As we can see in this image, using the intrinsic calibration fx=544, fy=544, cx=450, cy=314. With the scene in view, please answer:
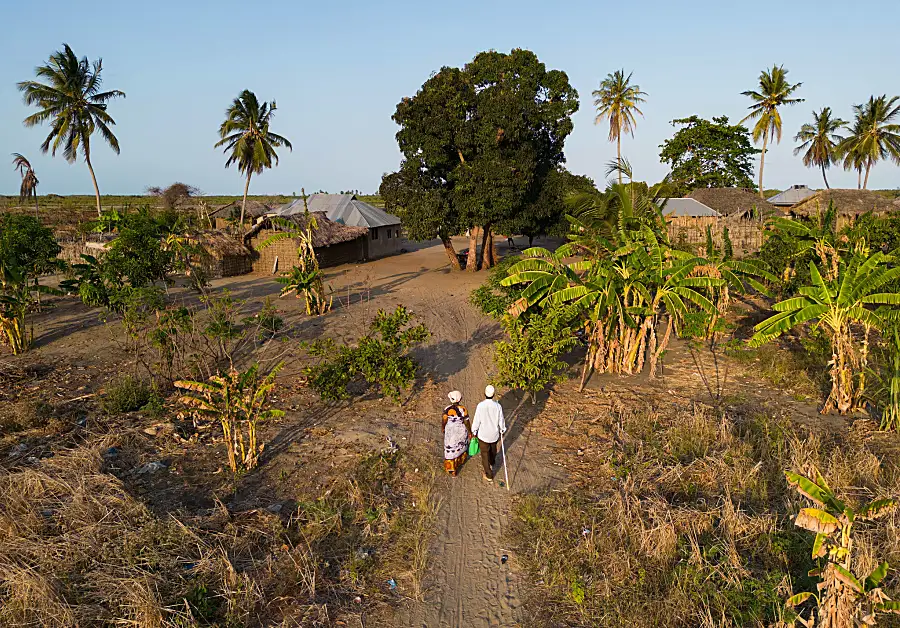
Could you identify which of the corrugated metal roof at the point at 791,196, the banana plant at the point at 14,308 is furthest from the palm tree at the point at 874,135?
the banana plant at the point at 14,308

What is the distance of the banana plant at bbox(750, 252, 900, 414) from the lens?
7930 millimetres

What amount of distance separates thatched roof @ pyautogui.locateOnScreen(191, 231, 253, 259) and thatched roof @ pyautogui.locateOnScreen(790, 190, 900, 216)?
1038 inches

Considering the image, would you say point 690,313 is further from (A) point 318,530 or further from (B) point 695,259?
(A) point 318,530

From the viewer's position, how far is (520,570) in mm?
5383

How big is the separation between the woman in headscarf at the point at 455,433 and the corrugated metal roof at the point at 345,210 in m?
20.9

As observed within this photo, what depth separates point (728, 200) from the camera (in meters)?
32.2

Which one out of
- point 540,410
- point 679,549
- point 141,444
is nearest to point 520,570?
point 679,549

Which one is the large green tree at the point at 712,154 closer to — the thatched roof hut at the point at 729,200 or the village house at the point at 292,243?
the thatched roof hut at the point at 729,200

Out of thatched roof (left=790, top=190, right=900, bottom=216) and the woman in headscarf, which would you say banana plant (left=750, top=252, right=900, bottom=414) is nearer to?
the woman in headscarf

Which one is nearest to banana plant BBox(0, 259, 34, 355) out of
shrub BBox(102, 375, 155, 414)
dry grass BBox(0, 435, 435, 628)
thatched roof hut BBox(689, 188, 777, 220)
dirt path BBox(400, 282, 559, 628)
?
shrub BBox(102, 375, 155, 414)

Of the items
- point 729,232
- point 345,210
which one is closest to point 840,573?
point 729,232

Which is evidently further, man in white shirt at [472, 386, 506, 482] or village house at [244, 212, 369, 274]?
village house at [244, 212, 369, 274]

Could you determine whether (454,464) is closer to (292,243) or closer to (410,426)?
(410,426)

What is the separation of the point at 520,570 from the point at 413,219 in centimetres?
1594
